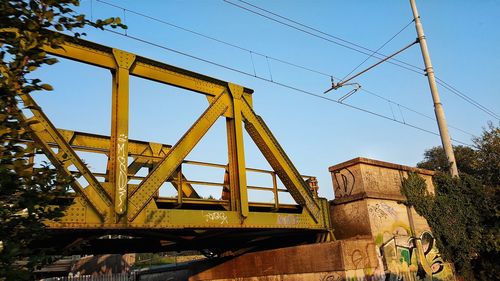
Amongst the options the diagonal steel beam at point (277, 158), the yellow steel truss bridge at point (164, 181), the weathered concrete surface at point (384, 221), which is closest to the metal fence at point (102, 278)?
the yellow steel truss bridge at point (164, 181)

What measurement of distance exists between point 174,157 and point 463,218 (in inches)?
502

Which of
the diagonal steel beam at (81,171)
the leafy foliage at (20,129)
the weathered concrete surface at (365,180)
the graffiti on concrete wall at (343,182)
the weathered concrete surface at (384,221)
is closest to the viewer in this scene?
the leafy foliage at (20,129)

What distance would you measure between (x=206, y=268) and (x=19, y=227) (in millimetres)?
14165

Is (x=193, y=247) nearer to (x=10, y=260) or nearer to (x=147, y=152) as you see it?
(x=147, y=152)

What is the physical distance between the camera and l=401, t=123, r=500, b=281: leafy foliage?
15258 millimetres

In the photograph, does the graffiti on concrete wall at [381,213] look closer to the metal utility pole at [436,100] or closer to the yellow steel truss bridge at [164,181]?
the yellow steel truss bridge at [164,181]

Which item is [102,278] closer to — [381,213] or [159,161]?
[159,161]

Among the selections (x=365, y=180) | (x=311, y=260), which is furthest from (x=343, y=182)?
(x=311, y=260)

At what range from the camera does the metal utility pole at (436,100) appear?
56.1 feet

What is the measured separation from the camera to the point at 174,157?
912 centimetres

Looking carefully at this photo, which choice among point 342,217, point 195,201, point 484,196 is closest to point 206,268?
point 342,217

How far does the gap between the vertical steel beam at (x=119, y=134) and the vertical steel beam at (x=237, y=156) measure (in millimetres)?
3119

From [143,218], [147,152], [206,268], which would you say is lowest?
[206,268]

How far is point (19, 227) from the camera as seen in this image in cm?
318
